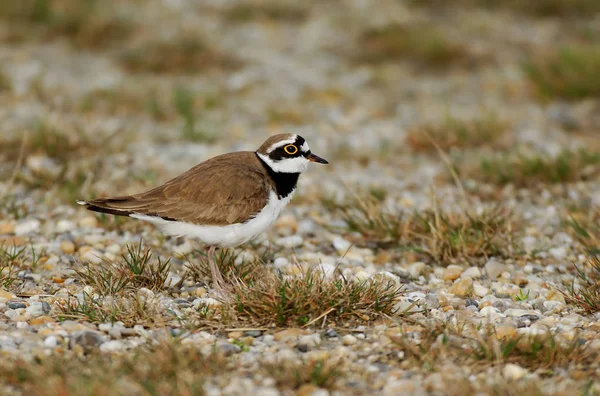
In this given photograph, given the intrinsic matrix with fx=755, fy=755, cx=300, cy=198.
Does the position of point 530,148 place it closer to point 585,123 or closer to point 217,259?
point 585,123

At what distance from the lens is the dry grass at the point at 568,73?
33.6 feet

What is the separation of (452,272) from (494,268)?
12.9 inches

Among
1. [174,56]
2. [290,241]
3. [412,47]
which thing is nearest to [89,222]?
[290,241]

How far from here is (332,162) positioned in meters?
8.77

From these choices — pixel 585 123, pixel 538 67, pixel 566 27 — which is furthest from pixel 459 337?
pixel 566 27

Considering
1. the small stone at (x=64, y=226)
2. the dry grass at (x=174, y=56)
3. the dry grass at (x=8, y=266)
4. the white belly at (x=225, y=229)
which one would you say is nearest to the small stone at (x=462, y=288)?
the white belly at (x=225, y=229)

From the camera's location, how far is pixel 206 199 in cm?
541

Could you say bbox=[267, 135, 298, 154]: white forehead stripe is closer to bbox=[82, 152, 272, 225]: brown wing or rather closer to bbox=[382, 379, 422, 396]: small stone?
bbox=[82, 152, 272, 225]: brown wing

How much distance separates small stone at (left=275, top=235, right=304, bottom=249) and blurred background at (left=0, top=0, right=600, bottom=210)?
1.48m

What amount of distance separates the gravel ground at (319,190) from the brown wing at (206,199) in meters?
0.47

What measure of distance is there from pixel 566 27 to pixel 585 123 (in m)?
4.73

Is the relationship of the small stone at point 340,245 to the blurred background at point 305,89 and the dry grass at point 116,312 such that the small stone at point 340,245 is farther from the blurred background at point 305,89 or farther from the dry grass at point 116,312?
the dry grass at point 116,312

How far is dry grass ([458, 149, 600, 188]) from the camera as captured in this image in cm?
783

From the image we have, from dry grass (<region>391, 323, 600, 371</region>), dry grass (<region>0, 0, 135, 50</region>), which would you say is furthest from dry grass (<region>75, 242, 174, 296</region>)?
dry grass (<region>0, 0, 135, 50</region>)
